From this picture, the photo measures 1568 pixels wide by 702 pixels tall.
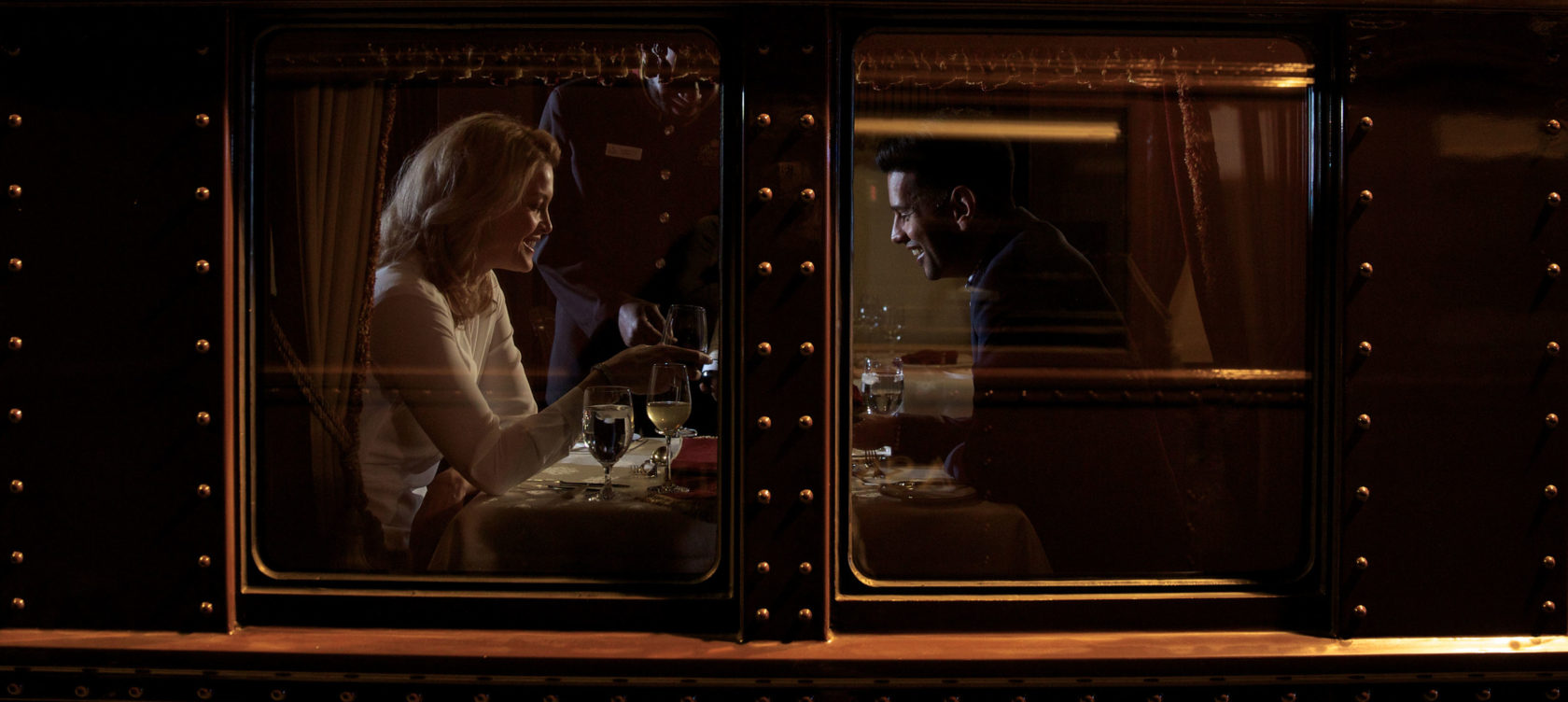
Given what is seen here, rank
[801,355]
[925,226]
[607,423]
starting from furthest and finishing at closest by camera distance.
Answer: [925,226] < [607,423] < [801,355]

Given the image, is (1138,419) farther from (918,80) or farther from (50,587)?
(50,587)

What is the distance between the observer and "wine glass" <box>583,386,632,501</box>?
1.54 meters

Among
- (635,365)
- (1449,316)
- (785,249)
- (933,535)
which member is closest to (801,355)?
(785,249)

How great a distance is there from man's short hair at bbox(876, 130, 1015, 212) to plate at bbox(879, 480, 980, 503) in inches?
21.6

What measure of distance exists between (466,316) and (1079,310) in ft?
3.85

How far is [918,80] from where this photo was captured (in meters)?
1.58

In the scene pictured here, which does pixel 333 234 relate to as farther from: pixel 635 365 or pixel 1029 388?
pixel 1029 388

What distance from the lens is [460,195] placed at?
61.5 inches

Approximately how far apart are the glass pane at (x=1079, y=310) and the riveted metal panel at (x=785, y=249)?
149 millimetres

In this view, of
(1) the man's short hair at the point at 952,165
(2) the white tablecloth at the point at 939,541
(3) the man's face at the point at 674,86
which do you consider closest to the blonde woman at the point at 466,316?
(3) the man's face at the point at 674,86

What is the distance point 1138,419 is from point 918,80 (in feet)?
2.55

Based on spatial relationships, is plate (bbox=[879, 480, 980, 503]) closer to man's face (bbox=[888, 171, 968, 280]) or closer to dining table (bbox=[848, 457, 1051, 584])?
dining table (bbox=[848, 457, 1051, 584])

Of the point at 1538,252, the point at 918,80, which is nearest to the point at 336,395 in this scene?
the point at 918,80

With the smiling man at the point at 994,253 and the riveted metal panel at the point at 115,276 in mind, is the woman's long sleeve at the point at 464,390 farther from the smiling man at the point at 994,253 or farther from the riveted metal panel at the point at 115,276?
the smiling man at the point at 994,253
